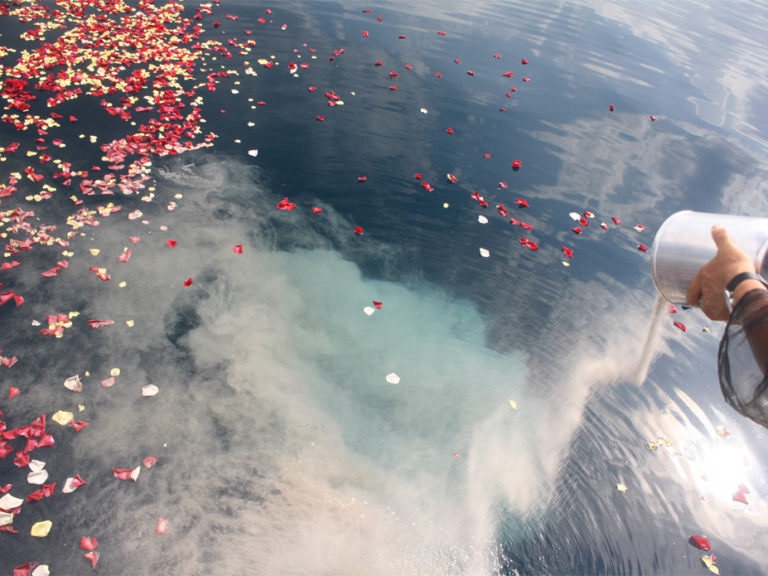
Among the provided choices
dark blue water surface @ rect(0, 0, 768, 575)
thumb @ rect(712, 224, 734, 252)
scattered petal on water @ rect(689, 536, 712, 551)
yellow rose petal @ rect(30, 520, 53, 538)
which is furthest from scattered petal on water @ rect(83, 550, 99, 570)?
scattered petal on water @ rect(689, 536, 712, 551)

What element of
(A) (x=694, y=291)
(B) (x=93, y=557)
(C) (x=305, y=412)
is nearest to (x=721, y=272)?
(A) (x=694, y=291)

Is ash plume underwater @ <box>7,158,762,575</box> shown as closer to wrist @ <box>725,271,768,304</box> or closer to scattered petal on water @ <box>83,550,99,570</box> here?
scattered petal on water @ <box>83,550,99,570</box>

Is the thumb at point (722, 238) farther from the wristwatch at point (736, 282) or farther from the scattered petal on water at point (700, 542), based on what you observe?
the scattered petal on water at point (700, 542)

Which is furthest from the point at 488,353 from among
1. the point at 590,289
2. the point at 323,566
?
the point at 323,566

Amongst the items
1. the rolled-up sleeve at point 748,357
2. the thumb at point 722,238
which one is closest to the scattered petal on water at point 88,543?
the rolled-up sleeve at point 748,357

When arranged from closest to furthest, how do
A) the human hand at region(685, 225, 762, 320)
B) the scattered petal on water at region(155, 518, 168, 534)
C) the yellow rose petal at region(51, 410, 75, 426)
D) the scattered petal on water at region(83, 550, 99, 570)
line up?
the human hand at region(685, 225, 762, 320), the scattered petal on water at region(83, 550, 99, 570), the scattered petal on water at region(155, 518, 168, 534), the yellow rose petal at region(51, 410, 75, 426)

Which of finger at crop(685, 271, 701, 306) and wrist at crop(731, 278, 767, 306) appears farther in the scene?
finger at crop(685, 271, 701, 306)
